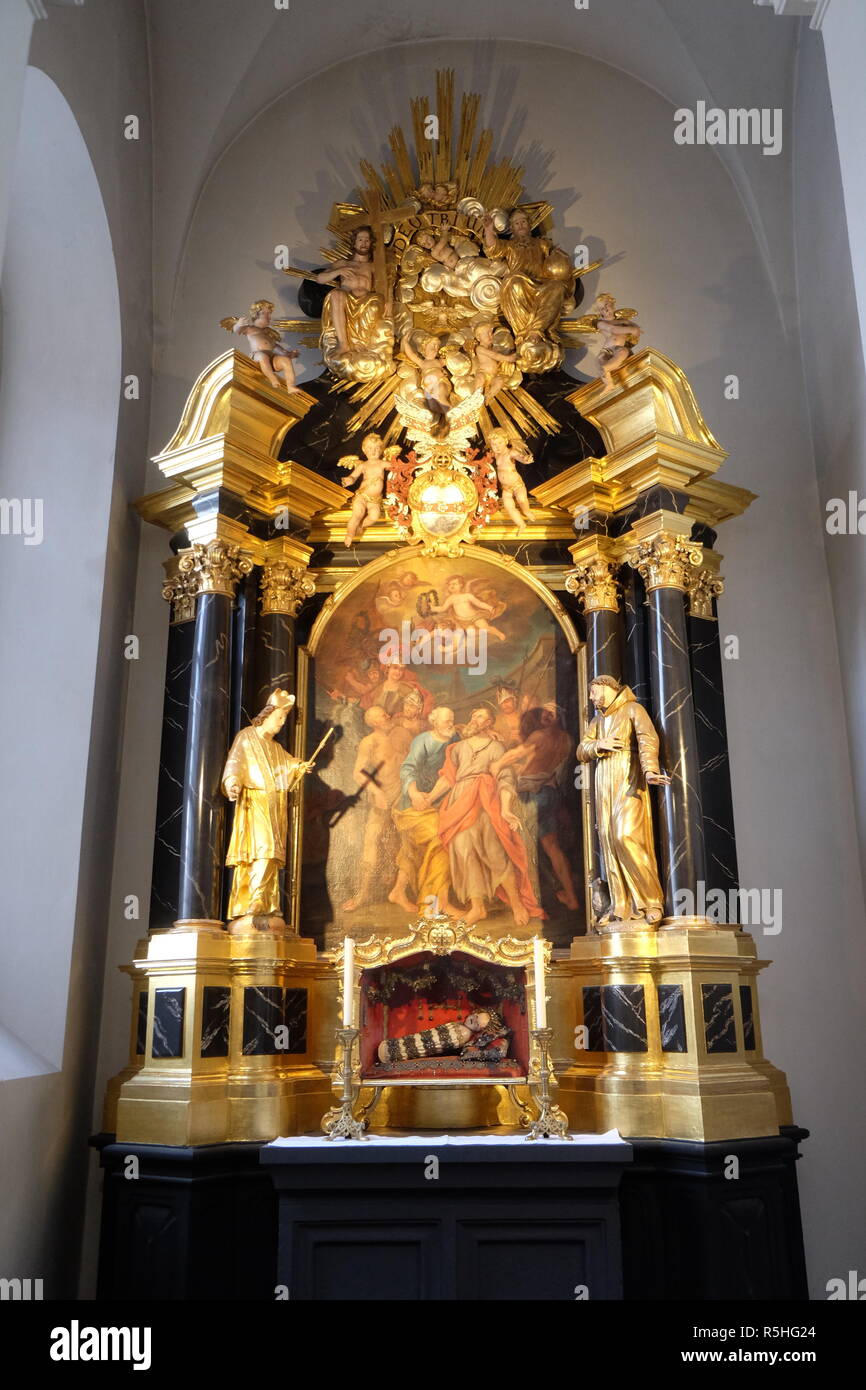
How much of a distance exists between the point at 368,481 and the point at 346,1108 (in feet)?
14.2

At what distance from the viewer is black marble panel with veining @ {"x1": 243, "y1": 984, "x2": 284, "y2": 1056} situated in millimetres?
7013

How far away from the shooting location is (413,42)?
9.80 m

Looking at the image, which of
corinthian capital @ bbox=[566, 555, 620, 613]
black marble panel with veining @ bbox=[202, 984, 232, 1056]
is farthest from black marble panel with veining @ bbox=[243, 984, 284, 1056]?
corinthian capital @ bbox=[566, 555, 620, 613]

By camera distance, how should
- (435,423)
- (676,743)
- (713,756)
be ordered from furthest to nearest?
(435,423)
(713,756)
(676,743)

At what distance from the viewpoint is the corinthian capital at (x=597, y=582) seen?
8.12m

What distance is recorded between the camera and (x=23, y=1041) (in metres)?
7.07

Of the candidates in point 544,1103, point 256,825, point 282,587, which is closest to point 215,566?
point 282,587

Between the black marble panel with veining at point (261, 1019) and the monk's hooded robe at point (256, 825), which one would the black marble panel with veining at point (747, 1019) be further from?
the monk's hooded robe at point (256, 825)

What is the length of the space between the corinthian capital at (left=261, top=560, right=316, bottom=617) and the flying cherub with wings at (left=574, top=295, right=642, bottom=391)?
2.58 meters

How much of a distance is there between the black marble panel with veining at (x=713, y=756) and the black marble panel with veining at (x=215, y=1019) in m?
3.23

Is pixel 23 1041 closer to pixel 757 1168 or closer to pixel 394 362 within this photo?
pixel 757 1168

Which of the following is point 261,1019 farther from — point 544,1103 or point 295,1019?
point 544,1103

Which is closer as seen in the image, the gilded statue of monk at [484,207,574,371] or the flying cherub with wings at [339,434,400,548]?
the flying cherub with wings at [339,434,400,548]

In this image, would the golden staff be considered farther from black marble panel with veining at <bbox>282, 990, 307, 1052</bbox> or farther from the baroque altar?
black marble panel with veining at <bbox>282, 990, 307, 1052</bbox>
